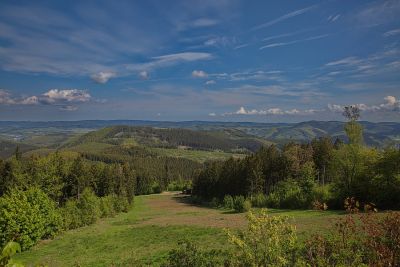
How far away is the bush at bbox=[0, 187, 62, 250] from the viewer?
48375mm

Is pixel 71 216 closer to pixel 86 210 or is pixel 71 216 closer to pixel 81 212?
pixel 81 212

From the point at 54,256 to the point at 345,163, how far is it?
4807cm

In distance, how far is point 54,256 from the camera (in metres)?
41.1

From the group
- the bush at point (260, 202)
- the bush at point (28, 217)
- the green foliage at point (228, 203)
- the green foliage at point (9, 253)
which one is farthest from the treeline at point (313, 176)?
the bush at point (28, 217)

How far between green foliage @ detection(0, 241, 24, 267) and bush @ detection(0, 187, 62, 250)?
44.3 meters

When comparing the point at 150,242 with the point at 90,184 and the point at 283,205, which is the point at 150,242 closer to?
the point at 283,205

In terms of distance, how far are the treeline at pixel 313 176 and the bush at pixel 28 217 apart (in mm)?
39358

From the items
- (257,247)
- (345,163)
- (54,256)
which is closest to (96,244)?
(54,256)

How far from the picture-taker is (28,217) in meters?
51.1

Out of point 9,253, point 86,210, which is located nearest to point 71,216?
point 86,210

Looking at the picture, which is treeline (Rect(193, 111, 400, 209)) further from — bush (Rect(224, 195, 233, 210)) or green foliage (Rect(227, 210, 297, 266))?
bush (Rect(224, 195, 233, 210))

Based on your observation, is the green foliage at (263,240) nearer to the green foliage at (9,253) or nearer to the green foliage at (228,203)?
the green foliage at (9,253)

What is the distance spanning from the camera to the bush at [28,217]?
48375mm

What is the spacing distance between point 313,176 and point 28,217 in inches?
2293
